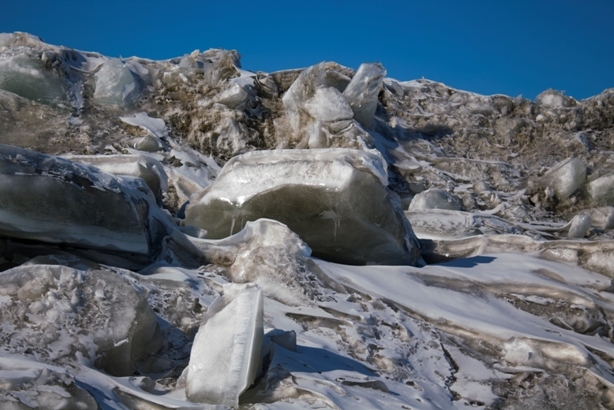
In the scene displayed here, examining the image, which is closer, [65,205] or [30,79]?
[65,205]

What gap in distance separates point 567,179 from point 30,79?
216 inches

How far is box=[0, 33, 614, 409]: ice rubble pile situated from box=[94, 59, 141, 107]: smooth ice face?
0.08 feet

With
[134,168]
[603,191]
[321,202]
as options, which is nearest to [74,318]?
[321,202]

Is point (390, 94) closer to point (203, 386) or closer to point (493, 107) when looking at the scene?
point (493, 107)

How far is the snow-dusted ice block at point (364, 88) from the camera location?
743 cm

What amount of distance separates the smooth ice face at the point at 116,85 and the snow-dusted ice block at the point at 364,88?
2.22 meters

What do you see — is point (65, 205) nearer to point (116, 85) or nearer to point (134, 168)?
point (134, 168)

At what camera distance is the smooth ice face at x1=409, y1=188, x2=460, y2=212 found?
6410 mm

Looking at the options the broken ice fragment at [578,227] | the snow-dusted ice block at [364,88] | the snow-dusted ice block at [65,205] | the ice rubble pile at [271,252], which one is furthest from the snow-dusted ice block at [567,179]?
the snow-dusted ice block at [65,205]

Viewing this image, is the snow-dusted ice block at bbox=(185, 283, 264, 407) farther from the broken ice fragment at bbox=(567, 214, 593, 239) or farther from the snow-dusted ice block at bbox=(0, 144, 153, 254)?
the broken ice fragment at bbox=(567, 214, 593, 239)

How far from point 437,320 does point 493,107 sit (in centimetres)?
578

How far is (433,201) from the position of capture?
648 centimetres

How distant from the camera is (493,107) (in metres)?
8.92

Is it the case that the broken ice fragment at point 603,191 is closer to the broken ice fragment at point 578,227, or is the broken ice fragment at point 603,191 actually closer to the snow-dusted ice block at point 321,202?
the broken ice fragment at point 578,227
